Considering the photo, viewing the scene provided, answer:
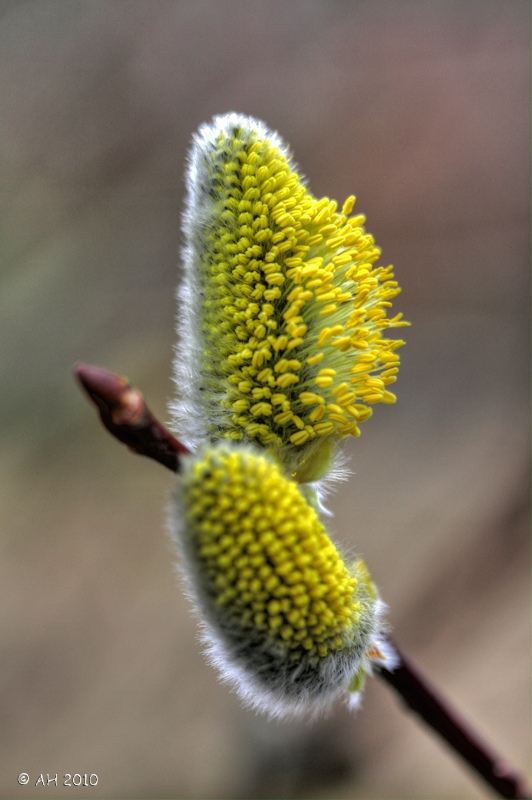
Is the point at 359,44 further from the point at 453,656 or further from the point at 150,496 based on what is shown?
the point at 453,656

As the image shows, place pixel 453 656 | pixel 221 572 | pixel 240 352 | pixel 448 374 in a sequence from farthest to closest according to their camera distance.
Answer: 1. pixel 448 374
2. pixel 453 656
3. pixel 240 352
4. pixel 221 572

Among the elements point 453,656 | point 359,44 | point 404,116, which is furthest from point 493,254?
point 453,656

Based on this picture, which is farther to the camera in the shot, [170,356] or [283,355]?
[170,356]

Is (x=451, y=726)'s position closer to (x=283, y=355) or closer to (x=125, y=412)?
(x=283, y=355)

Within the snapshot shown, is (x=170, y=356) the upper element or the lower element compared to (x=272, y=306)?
lower

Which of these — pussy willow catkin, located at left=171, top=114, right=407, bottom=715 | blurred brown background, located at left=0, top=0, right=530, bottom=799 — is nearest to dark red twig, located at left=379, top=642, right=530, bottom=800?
pussy willow catkin, located at left=171, top=114, right=407, bottom=715

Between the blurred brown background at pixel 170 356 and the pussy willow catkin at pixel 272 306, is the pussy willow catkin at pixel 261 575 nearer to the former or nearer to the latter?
the pussy willow catkin at pixel 272 306

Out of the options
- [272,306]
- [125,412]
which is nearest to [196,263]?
[272,306]
